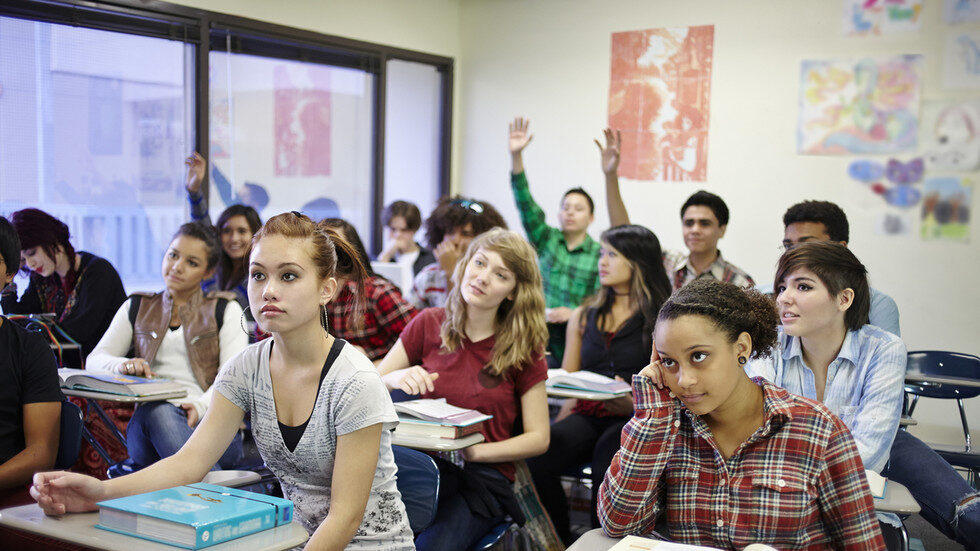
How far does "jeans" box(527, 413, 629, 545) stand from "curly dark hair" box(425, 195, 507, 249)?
1448mm

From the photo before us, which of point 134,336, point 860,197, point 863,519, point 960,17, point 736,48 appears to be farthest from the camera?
point 736,48

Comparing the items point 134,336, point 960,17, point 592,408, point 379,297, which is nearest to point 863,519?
point 592,408

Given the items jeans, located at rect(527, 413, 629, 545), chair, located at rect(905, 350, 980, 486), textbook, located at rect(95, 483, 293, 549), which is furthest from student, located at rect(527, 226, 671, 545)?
textbook, located at rect(95, 483, 293, 549)

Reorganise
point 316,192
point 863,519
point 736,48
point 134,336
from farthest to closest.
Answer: point 316,192 → point 736,48 → point 134,336 → point 863,519

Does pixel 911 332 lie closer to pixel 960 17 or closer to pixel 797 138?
pixel 797 138

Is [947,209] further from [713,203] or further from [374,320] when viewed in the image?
[374,320]

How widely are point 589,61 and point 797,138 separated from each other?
5.46ft

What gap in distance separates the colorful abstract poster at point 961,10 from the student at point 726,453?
13.2ft

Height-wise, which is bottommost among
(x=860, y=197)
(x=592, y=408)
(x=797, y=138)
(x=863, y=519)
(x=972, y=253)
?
(x=592, y=408)

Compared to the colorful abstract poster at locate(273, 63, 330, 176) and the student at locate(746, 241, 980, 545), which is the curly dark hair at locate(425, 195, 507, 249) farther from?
the student at locate(746, 241, 980, 545)

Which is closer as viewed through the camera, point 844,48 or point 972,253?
point 972,253

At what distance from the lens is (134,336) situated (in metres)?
3.41

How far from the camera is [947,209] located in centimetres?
493

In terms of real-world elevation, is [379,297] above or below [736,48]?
below
